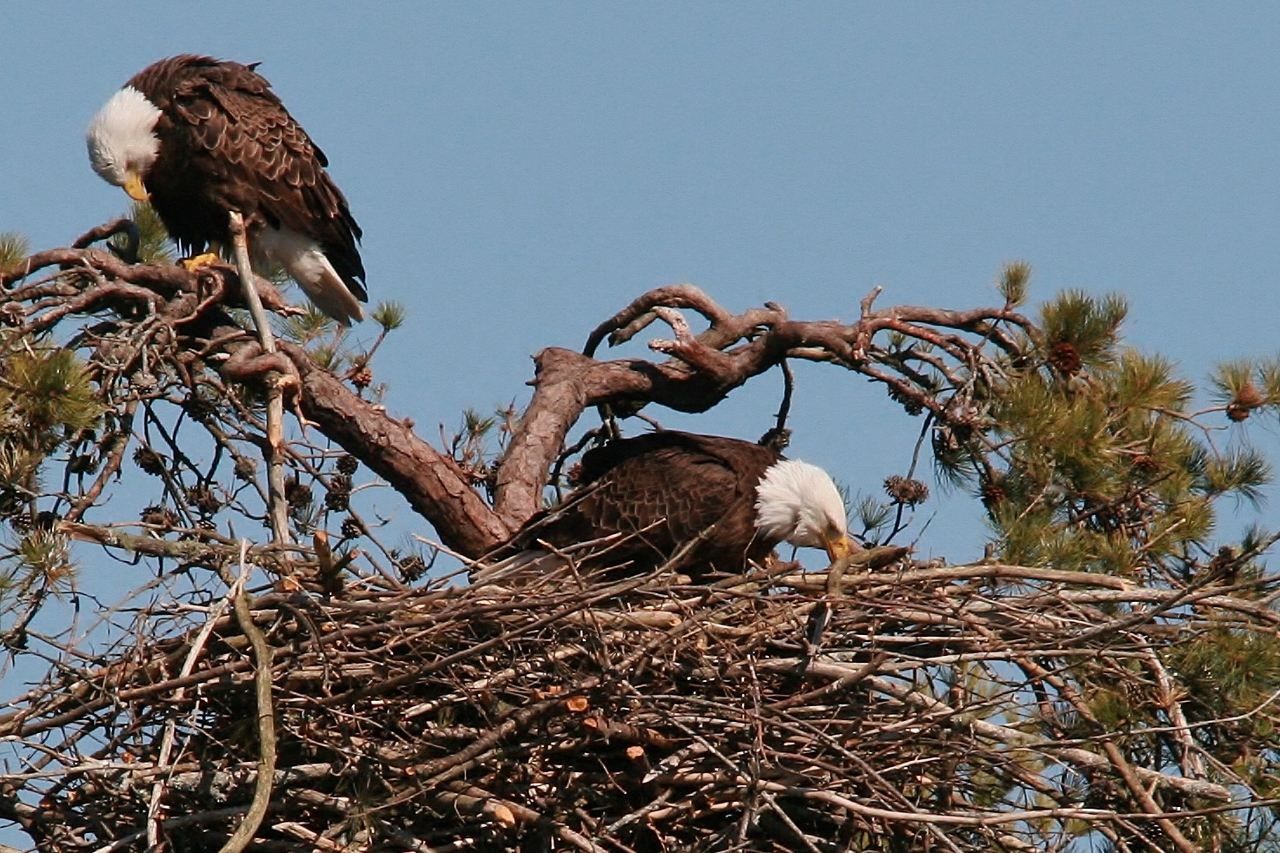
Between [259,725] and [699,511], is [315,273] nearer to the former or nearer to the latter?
[699,511]

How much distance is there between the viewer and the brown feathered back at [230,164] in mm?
7844

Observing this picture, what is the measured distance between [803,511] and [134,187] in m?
3.36

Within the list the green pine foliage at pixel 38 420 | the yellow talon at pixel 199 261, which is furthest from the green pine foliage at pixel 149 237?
the green pine foliage at pixel 38 420

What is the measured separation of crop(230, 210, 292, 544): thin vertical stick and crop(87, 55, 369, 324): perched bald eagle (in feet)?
4.61

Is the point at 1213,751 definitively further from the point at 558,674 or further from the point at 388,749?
the point at 388,749

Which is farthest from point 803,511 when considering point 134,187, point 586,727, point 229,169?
point 134,187

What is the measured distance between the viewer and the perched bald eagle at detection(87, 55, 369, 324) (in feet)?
25.6

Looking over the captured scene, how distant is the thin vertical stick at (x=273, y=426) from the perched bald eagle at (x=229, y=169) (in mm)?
1406

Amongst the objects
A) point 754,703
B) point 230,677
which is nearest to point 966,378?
point 754,703

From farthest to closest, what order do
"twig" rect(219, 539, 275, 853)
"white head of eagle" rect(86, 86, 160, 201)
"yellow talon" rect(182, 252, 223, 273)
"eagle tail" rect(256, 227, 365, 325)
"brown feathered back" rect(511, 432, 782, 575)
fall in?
1. "eagle tail" rect(256, 227, 365, 325)
2. "white head of eagle" rect(86, 86, 160, 201)
3. "yellow talon" rect(182, 252, 223, 273)
4. "brown feathered back" rect(511, 432, 782, 575)
5. "twig" rect(219, 539, 275, 853)

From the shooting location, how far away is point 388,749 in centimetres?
494

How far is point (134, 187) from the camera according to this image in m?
7.80

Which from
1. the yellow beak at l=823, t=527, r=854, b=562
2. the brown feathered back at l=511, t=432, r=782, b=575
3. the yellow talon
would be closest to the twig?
the brown feathered back at l=511, t=432, r=782, b=575

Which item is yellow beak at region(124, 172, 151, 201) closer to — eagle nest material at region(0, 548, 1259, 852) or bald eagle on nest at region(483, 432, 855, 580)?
bald eagle on nest at region(483, 432, 855, 580)
